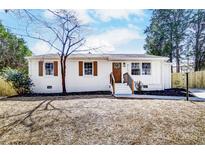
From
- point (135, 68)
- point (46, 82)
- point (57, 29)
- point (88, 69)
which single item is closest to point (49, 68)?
point (46, 82)

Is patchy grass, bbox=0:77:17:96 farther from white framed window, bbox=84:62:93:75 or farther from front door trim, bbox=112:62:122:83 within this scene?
front door trim, bbox=112:62:122:83

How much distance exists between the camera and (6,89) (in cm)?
852

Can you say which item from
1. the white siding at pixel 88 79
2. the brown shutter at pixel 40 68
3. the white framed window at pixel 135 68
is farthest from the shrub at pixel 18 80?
the white framed window at pixel 135 68

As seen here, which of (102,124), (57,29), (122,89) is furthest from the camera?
(122,89)

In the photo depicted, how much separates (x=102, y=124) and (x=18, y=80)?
16.4 feet

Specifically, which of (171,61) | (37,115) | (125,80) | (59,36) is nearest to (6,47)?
A: (59,36)

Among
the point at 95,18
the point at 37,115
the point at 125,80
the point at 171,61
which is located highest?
the point at 95,18

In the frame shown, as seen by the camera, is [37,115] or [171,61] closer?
[37,115]

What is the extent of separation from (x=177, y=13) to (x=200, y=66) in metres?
3.02

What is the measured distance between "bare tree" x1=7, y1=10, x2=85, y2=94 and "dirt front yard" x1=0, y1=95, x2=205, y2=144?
1.69 m

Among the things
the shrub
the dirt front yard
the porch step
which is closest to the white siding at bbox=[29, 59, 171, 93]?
the shrub

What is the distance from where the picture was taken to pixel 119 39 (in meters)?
6.55

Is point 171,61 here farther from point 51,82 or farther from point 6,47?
point 6,47

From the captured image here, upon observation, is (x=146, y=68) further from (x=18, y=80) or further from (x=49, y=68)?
(x=18, y=80)
